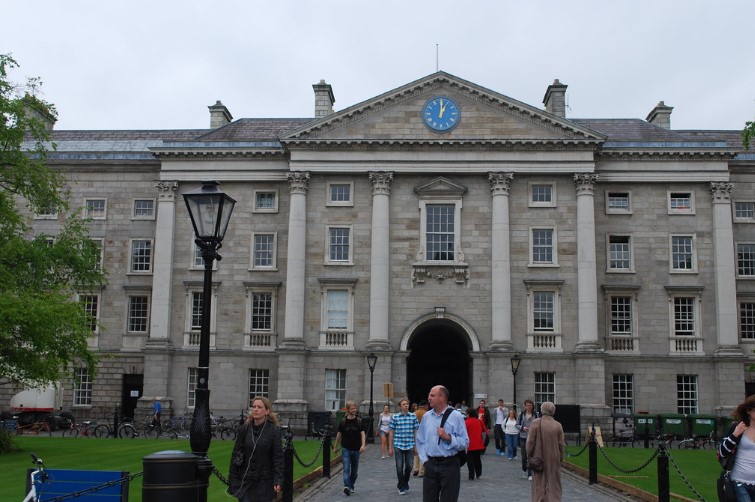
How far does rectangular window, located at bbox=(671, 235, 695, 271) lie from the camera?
46719 mm

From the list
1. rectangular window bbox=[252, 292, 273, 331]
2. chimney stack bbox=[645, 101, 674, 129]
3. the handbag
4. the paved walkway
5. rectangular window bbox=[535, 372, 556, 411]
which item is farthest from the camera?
chimney stack bbox=[645, 101, 674, 129]

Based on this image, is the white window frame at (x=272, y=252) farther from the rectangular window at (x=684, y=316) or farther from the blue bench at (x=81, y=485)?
the blue bench at (x=81, y=485)

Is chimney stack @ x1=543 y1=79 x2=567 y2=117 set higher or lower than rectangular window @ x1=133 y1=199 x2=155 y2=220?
higher

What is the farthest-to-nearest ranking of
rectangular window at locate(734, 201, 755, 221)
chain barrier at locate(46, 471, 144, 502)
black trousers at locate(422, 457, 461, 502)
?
1. rectangular window at locate(734, 201, 755, 221)
2. black trousers at locate(422, 457, 461, 502)
3. chain barrier at locate(46, 471, 144, 502)

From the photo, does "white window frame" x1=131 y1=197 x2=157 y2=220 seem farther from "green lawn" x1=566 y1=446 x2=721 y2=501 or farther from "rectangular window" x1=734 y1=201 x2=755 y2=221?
"rectangular window" x1=734 y1=201 x2=755 y2=221

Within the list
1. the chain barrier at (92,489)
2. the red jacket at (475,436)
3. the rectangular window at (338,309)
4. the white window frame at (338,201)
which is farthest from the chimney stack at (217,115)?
the chain barrier at (92,489)

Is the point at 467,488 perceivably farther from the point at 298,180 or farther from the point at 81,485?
the point at 298,180

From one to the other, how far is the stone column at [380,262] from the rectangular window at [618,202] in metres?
11.9

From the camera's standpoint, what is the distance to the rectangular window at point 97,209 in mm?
49906

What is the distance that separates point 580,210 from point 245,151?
18.1m

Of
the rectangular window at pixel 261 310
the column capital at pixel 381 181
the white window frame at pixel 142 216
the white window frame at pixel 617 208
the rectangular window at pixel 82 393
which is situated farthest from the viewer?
the white window frame at pixel 142 216

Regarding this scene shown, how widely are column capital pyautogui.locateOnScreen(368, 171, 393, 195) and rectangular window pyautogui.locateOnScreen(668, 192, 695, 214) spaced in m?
15.1

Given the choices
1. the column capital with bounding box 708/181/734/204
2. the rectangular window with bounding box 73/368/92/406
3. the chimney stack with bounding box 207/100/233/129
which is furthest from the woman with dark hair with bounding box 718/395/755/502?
the chimney stack with bounding box 207/100/233/129

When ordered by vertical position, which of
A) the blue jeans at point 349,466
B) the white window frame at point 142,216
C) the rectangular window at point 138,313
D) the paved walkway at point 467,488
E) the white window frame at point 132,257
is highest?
the white window frame at point 142,216
